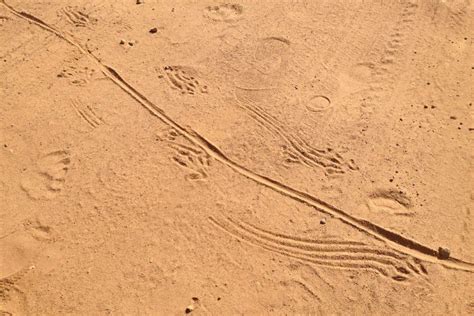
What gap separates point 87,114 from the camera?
5.20 meters

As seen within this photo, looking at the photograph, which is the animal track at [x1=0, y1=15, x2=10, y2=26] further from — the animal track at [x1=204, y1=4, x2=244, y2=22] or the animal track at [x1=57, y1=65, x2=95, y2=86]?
the animal track at [x1=204, y1=4, x2=244, y2=22]

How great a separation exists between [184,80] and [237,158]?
49.8 inches

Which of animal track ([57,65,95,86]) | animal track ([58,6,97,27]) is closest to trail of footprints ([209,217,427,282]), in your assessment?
animal track ([57,65,95,86])

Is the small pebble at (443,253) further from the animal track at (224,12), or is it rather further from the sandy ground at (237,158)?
the animal track at (224,12)

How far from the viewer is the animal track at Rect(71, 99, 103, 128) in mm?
5117

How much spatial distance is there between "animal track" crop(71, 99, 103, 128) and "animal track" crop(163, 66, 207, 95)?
2.96 feet

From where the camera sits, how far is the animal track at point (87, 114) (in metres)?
5.12

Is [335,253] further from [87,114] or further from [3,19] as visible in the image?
[3,19]

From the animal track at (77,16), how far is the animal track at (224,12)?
1.49 meters

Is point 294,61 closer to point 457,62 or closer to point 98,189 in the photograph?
point 457,62

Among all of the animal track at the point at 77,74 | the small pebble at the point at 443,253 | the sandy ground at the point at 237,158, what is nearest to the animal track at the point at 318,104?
the sandy ground at the point at 237,158

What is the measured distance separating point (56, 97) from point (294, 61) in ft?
8.95

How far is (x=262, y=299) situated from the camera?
12.8ft

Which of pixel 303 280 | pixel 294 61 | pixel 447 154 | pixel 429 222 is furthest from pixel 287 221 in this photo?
pixel 294 61
